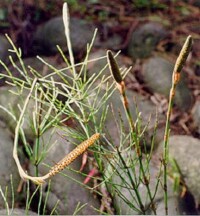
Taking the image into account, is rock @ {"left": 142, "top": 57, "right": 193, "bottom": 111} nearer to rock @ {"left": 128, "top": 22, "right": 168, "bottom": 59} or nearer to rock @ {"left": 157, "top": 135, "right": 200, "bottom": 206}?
rock @ {"left": 128, "top": 22, "right": 168, "bottom": 59}

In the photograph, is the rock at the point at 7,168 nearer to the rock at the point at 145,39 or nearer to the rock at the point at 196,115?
the rock at the point at 196,115

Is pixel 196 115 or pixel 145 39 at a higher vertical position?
pixel 145 39

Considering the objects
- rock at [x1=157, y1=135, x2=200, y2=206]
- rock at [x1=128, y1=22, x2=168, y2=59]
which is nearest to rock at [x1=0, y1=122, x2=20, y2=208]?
rock at [x1=157, y1=135, x2=200, y2=206]

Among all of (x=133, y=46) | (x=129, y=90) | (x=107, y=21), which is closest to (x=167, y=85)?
(x=129, y=90)

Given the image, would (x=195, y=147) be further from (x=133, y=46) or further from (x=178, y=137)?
(x=133, y=46)

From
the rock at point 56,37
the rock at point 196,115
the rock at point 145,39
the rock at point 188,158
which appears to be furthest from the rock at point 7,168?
the rock at point 145,39

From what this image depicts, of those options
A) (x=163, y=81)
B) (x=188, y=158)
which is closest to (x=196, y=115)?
(x=163, y=81)

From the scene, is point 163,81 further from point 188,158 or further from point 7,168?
point 7,168
